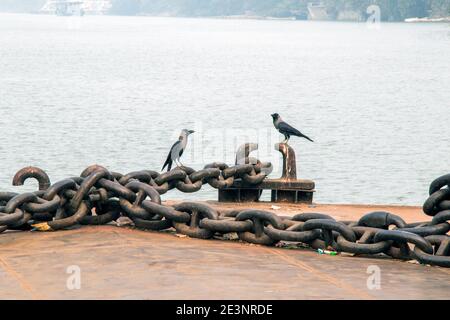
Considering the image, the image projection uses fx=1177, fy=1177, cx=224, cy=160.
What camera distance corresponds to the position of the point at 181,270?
21.9 feet

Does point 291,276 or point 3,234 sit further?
point 3,234

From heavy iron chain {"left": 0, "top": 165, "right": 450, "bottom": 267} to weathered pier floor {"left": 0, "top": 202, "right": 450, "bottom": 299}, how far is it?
88mm

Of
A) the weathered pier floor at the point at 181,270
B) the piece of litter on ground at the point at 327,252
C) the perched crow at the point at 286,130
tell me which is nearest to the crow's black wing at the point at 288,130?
the perched crow at the point at 286,130

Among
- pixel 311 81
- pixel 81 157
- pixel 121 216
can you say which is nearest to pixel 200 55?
pixel 311 81

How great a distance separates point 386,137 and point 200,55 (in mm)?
79136

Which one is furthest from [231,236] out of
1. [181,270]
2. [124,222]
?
[181,270]

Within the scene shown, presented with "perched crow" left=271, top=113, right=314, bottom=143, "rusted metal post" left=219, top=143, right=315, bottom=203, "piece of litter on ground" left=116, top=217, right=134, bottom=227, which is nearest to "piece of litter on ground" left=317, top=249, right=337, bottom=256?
"piece of litter on ground" left=116, top=217, right=134, bottom=227

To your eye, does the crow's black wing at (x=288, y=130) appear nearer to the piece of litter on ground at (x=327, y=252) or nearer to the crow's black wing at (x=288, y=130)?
the crow's black wing at (x=288, y=130)

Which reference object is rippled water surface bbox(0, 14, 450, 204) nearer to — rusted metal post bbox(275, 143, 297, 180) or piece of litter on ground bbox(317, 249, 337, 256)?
rusted metal post bbox(275, 143, 297, 180)

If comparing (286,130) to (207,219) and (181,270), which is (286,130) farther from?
(181,270)

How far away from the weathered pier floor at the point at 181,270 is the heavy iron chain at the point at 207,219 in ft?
0.29

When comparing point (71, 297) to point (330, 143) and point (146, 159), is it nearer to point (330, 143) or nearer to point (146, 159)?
point (146, 159)

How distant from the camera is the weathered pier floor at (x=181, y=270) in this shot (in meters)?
6.12

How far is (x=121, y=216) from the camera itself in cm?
825
